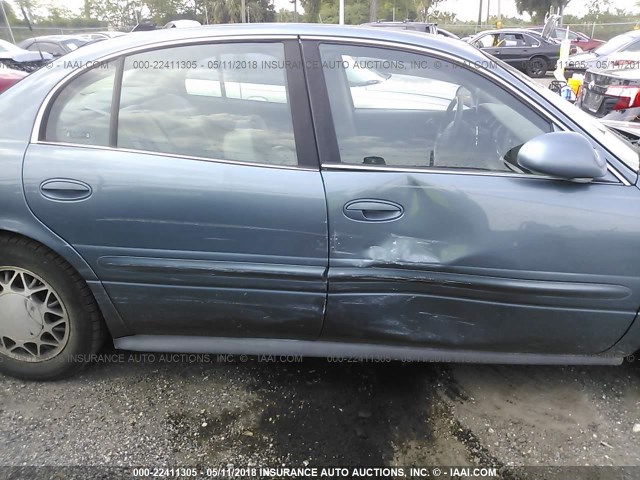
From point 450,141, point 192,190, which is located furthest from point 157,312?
point 450,141

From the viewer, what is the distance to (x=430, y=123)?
2203 mm

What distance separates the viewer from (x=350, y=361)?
99.4 inches

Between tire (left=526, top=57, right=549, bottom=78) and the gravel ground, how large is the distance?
17021 mm

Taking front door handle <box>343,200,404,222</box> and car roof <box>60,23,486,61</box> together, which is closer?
front door handle <box>343,200,404,222</box>

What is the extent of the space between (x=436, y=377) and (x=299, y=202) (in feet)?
3.76

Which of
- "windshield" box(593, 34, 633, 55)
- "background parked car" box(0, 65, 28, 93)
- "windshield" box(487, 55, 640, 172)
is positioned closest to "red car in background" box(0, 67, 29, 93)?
"background parked car" box(0, 65, 28, 93)

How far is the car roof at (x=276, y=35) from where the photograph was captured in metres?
2.04

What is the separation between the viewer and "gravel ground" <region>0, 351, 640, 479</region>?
199cm

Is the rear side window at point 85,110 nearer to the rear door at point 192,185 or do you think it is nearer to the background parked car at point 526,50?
the rear door at point 192,185

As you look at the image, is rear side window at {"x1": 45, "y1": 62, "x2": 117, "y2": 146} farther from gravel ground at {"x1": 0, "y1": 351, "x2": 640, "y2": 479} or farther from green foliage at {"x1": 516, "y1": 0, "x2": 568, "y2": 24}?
green foliage at {"x1": 516, "y1": 0, "x2": 568, "y2": 24}

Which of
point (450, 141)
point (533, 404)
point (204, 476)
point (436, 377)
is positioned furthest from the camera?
point (436, 377)

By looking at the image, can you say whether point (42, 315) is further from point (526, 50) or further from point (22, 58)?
point (526, 50)

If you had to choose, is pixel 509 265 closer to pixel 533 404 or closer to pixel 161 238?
pixel 533 404

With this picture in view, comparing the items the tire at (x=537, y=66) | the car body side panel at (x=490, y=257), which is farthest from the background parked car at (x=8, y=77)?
the tire at (x=537, y=66)
